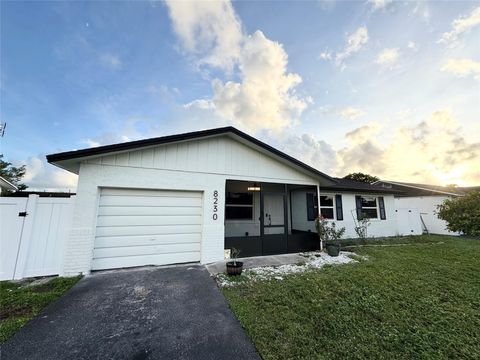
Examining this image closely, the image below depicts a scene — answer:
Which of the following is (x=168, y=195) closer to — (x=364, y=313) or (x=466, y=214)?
(x=364, y=313)

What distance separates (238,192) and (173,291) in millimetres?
5992

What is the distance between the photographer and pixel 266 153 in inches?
296

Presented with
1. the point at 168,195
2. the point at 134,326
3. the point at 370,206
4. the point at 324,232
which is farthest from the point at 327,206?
the point at 134,326

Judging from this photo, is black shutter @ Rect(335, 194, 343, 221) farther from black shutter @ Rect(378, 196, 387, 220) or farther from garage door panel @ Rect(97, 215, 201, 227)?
garage door panel @ Rect(97, 215, 201, 227)

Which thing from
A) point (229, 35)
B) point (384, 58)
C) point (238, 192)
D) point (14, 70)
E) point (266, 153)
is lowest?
point (238, 192)

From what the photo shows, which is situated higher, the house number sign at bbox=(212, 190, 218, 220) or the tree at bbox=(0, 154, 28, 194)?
the tree at bbox=(0, 154, 28, 194)

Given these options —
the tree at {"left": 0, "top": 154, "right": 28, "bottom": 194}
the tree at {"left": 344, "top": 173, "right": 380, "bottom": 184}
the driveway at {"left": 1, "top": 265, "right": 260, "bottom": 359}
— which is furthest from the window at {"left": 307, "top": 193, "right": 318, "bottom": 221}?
the tree at {"left": 344, "top": 173, "right": 380, "bottom": 184}

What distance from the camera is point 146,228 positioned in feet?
18.6

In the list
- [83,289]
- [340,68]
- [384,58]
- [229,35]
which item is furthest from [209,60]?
[83,289]

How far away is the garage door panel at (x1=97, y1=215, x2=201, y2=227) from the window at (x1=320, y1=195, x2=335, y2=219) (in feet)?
23.8

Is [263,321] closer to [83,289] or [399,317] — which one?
[399,317]

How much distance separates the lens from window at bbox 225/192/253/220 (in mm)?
9469

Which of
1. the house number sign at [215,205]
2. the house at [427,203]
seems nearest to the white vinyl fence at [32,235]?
the house number sign at [215,205]

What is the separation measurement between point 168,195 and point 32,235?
10.4 ft
